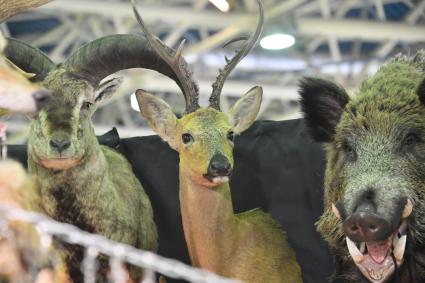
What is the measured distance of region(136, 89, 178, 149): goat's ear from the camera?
6.57 feet

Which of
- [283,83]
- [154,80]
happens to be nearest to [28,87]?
[154,80]

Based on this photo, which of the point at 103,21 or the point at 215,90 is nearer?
the point at 215,90

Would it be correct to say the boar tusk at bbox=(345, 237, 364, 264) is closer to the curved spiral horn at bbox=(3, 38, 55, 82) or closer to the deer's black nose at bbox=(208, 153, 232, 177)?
the deer's black nose at bbox=(208, 153, 232, 177)

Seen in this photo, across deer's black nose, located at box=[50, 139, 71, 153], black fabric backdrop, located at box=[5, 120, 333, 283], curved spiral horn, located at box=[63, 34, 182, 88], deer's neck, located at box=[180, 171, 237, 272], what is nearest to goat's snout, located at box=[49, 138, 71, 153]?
deer's black nose, located at box=[50, 139, 71, 153]

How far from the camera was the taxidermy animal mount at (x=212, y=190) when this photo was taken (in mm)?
1864

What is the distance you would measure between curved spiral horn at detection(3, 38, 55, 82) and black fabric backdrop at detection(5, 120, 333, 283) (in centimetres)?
42

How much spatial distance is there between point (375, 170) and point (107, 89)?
2.96ft

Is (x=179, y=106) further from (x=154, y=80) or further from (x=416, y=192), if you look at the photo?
(x=416, y=192)

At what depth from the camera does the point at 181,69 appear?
6.48ft

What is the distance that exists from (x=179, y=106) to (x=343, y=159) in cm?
539

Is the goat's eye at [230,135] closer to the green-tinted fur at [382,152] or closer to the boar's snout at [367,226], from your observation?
the green-tinted fur at [382,152]

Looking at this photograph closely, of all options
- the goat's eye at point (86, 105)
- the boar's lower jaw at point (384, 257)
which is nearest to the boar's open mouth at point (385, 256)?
the boar's lower jaw at point (384, 257)

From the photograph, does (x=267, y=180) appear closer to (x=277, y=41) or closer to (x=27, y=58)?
(x=27, y=58)

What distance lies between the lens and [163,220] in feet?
7.41
